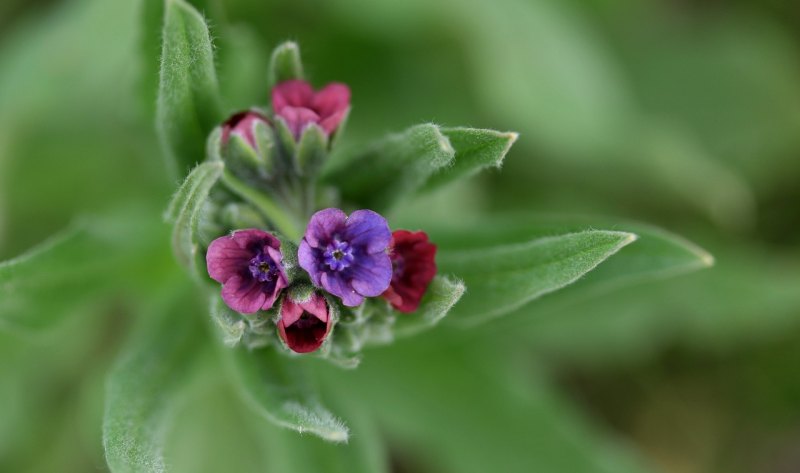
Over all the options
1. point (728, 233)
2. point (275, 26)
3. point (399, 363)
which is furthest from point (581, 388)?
point (275, 26)

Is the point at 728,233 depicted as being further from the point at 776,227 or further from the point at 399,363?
the point at 399,363

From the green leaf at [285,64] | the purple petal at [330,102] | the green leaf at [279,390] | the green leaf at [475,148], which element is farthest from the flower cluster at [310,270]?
the green leaf at [285,64]

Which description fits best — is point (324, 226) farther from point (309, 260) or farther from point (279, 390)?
point (279, 390)

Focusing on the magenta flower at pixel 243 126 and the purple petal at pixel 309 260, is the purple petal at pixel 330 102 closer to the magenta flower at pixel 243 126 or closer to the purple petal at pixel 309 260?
the magenta flower at pixel 243 126

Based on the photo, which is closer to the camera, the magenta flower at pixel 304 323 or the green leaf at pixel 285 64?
the magenta flower at pixel 304 323

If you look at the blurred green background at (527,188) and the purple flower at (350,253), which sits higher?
the purple flower at (350,253)

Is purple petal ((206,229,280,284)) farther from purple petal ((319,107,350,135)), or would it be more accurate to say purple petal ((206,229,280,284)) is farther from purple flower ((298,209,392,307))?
purple petal ((319,107,350,135))

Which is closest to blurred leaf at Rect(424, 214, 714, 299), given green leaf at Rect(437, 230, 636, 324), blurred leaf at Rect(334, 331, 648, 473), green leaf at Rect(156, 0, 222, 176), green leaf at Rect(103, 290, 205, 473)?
green leaf at Rect(437, 230, 636, 324)
